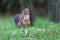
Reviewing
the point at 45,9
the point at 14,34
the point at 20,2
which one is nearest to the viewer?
the point at 14,34

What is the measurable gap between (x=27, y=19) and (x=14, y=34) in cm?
218

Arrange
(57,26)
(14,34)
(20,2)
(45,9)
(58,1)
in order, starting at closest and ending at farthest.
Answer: (14,34) → (57,26) → (58,1) → (20,2) → (45,9)

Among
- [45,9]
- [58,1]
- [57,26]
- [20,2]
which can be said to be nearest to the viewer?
[57,26]

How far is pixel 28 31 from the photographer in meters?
6.52

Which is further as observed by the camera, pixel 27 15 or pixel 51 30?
pixel 27 15

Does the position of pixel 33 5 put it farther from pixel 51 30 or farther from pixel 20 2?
pixel 51 30

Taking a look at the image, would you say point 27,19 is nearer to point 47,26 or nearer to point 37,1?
point 47,26

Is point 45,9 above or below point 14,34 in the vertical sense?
below

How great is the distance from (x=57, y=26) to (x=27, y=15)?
1.78m

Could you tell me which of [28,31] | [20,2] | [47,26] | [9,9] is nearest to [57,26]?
[47,26]

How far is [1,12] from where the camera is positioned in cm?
1964

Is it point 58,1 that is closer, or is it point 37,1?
point 58,1

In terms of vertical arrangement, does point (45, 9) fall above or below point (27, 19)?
below

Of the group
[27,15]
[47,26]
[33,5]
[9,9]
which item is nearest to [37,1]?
[33,5]
